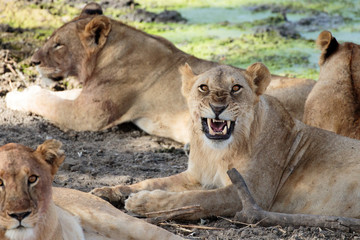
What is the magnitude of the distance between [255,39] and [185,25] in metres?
1.13

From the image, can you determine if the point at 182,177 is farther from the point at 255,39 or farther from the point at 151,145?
the point at 255,39

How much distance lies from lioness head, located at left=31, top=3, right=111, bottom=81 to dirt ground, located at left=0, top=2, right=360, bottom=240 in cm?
53

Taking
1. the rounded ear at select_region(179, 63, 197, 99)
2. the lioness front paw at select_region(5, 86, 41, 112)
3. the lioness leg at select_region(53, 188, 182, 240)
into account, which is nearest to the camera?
the lioness leg at select_region(53, 188, 182, 240)

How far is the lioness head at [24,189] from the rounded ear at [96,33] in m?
3.77

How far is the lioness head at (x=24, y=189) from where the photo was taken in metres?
3.27

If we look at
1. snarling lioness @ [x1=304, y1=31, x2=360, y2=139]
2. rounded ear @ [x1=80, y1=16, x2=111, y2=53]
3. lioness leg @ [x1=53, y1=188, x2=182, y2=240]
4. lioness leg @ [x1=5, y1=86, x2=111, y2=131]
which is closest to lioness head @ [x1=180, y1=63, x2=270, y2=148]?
lioness leg @ [x1=53, y1=188, x2=182, y2=240]

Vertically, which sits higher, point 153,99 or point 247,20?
point 247,20

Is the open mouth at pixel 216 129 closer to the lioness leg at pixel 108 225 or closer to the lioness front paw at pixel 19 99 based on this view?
the lioness leg at pixel 108 225

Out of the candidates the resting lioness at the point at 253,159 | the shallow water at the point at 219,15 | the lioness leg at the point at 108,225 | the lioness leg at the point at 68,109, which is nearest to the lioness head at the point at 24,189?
the lioness leg at the point at 108,225

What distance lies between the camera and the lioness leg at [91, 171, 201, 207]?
519 cm

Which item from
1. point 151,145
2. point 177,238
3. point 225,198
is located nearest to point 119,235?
point 177,238

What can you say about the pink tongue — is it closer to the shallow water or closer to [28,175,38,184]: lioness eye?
[28,175,38,184]: lioness eye

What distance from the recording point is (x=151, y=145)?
682 centimetres

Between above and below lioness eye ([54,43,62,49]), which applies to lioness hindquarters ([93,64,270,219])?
below
